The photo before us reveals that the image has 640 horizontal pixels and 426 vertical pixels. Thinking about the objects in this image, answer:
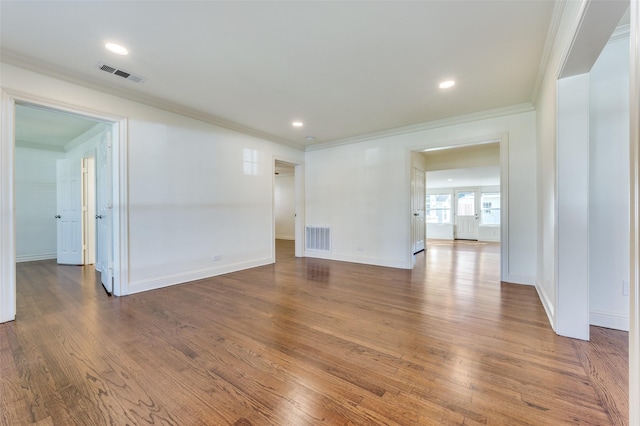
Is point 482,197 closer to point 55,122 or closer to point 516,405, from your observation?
point 516,405

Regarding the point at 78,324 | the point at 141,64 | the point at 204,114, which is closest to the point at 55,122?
the point at 204,114

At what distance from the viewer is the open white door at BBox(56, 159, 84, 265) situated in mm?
5215

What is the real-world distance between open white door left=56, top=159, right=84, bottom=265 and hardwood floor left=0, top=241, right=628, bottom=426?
2.43 meters

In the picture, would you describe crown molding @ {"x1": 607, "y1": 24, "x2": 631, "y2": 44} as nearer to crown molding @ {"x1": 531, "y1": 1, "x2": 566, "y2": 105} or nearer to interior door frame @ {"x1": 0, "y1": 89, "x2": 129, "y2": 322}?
crown molding @ {"x1": 531, "y1": 1, "x2": 566, "y2": 105}

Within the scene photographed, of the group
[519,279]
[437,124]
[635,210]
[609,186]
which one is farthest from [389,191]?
[635,210]

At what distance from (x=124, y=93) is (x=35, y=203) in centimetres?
456

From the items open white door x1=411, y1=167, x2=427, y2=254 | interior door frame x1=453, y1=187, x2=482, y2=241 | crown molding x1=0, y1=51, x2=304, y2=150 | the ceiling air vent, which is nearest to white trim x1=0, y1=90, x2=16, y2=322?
crown molding x1=0, y1=51, x2=304, y2=150

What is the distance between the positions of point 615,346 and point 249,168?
4.98 metres

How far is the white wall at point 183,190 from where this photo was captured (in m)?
3.34

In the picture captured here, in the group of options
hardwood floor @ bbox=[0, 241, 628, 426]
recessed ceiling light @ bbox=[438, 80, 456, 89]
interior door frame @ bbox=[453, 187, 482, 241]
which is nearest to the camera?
hardwood floor @ bbox=[0, 241, 628, 426]

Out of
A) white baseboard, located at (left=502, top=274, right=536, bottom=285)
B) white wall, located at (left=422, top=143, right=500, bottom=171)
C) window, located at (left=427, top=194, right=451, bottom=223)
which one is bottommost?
white baseboard, located at (left=502, top=274, right=536, bottom=285)

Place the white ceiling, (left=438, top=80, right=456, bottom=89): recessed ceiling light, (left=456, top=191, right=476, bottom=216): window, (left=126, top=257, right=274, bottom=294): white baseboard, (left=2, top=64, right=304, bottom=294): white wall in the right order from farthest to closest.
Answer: (left=456, top=191, right=476, bottom=216): window, (left=126, top=257, right=274, bottom=294): white baseboard, (left=2, top=64, right=304, bottom=294): white wall, (left=438, top=80, right=456, bottom=89): recessed ceiling light, the white ceiling

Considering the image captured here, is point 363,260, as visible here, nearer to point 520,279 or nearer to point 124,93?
Result: point 520,279

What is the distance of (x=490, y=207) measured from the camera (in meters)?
9.73
